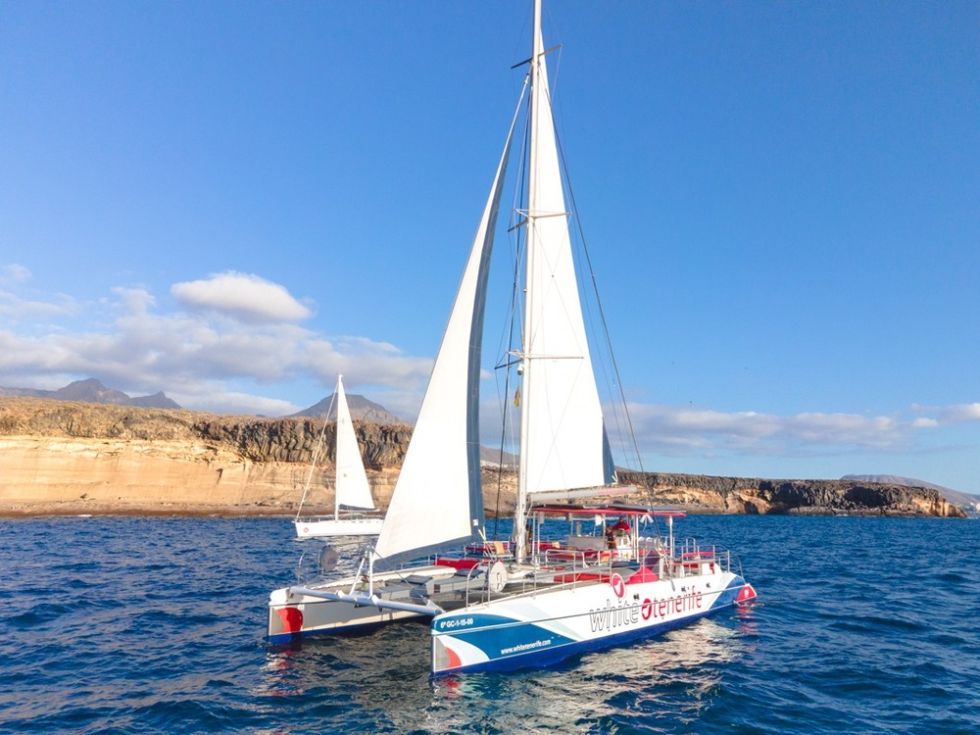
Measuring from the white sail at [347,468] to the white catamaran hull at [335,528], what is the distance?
5.12ft

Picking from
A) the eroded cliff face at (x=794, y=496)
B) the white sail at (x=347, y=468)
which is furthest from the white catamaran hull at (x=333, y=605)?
the eroded cliff face at (x=794, y=496)

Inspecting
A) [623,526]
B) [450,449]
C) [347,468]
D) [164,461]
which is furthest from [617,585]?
[164,461]

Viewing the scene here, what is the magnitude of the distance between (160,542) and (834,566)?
34249 mm

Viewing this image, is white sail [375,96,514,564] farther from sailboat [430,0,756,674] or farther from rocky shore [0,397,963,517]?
rocky shore [0,397,963,517]

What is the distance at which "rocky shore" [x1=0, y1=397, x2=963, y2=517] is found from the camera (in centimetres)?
5619

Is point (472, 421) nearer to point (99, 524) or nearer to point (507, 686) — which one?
point (507, 686)

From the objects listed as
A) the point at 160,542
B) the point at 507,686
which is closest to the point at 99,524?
the point at 160,542

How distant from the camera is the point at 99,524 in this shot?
46.5m

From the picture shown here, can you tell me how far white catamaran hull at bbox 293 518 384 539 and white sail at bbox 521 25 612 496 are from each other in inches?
1028

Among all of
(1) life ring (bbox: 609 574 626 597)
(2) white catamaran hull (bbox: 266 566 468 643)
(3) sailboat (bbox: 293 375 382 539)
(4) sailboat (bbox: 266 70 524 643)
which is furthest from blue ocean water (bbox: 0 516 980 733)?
(3) sailboat (bbox: 293 375 382 539)

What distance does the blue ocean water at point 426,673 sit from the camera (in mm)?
10484

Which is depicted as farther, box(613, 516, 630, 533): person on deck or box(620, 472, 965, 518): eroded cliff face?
box(620, 472, 965, 518): eroded cliff face

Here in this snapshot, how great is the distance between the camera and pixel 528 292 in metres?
16.9

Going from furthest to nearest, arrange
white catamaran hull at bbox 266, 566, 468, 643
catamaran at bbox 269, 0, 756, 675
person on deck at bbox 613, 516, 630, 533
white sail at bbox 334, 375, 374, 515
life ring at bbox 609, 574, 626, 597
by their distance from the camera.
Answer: white sail at bbox 334, 375, 374, 515 < person on deck at bbox 613, 516, 630, 533 < life ring at bbox 609, 574, 626, 597 < white catamaran hull at bbox 266, 566, 468, 643 < catamaran at bbox 269, 0, 756, 675
